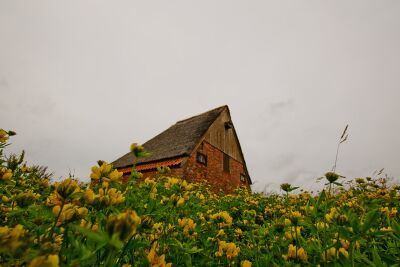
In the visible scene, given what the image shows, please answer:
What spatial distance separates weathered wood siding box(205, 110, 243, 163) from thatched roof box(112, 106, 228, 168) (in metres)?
0.39

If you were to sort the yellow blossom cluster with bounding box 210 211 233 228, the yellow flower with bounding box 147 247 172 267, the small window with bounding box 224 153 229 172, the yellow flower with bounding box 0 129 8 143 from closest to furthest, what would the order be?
1. the yellow flower with bounding box 147 247 172 267
2. the yellow flower with bounding box 0 129 8 143
3. the yellow blossom cluster with bounding box 210 211 233 228
4. the small window with bounding box 224 153 229 172

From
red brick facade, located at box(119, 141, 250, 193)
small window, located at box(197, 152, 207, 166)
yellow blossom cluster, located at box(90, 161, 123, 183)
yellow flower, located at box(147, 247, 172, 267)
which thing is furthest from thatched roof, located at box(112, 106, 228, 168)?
yellow flower, located at box(147, 247, 172, 267)

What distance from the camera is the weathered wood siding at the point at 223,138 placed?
15.3 metres

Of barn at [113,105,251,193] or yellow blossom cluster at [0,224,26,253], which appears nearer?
yellow blossom cluster at [0,224,26,253]

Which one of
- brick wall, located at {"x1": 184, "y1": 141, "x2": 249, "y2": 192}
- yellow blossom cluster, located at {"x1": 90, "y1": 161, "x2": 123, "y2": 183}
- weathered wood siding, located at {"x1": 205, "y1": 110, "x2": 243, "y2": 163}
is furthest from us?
weathered wood siding, located at {"x1": 205, "y1": 110, "x2": 243, "y2": 163}

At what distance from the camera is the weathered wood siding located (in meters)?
15.3

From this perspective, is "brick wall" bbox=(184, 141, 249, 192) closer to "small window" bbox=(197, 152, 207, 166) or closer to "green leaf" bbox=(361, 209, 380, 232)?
"small window" bbox=(197, 152, 207, 166)

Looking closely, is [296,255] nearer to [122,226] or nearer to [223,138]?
[122,226]

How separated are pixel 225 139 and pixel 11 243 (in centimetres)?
1636

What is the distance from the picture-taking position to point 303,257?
5.21 ft

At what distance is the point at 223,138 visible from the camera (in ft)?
54.5

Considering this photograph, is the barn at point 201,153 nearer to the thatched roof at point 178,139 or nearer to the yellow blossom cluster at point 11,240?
the thatched roof at point 178,139

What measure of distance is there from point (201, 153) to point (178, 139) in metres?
2.22

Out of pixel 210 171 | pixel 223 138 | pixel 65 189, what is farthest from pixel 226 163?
pixel 65 189
